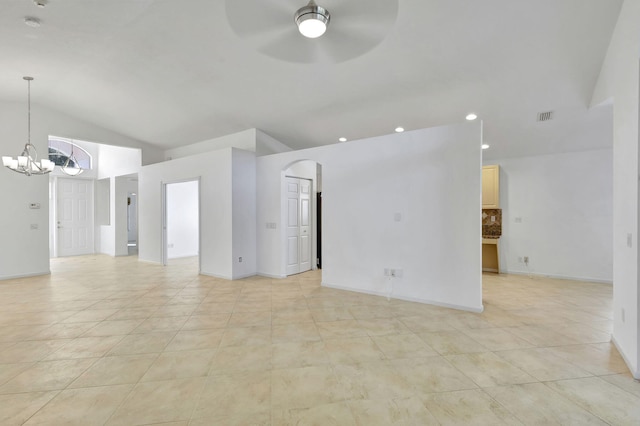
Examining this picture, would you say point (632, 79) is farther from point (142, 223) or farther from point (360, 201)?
point (142, 223)

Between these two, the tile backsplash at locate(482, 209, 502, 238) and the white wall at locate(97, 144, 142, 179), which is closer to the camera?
the tile backsplash at locate(482, 209, 502, 238)

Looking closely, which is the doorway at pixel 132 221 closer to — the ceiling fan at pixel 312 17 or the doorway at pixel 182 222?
the doorway at pixel 182 222

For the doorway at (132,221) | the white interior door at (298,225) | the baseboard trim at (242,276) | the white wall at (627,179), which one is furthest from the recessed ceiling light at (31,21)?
the doorway at (132,221)

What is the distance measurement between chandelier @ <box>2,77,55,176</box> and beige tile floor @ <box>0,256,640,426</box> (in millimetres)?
2242

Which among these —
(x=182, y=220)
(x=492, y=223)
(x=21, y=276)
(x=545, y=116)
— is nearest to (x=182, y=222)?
(x=182, y=220)

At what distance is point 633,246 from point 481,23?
8.68 feet

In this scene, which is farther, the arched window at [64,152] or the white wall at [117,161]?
the arched window at [64,152]

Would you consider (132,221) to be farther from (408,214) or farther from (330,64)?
(408,214)

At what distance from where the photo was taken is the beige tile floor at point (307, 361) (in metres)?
1.97

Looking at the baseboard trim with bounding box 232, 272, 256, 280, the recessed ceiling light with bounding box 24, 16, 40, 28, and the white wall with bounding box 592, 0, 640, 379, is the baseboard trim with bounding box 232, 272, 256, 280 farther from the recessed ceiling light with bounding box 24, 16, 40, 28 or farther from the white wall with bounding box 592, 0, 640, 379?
the white wall with bounding box 592, 0, 640, 379

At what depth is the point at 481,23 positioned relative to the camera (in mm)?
3238

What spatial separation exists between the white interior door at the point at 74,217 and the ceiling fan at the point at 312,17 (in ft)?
31.4

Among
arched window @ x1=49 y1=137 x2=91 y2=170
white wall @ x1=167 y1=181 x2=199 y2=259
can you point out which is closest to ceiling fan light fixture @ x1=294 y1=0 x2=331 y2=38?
white wall @ x1=167 y1=181 x2=199 y2=259

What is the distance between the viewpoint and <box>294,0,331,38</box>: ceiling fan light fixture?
88.2 inches
